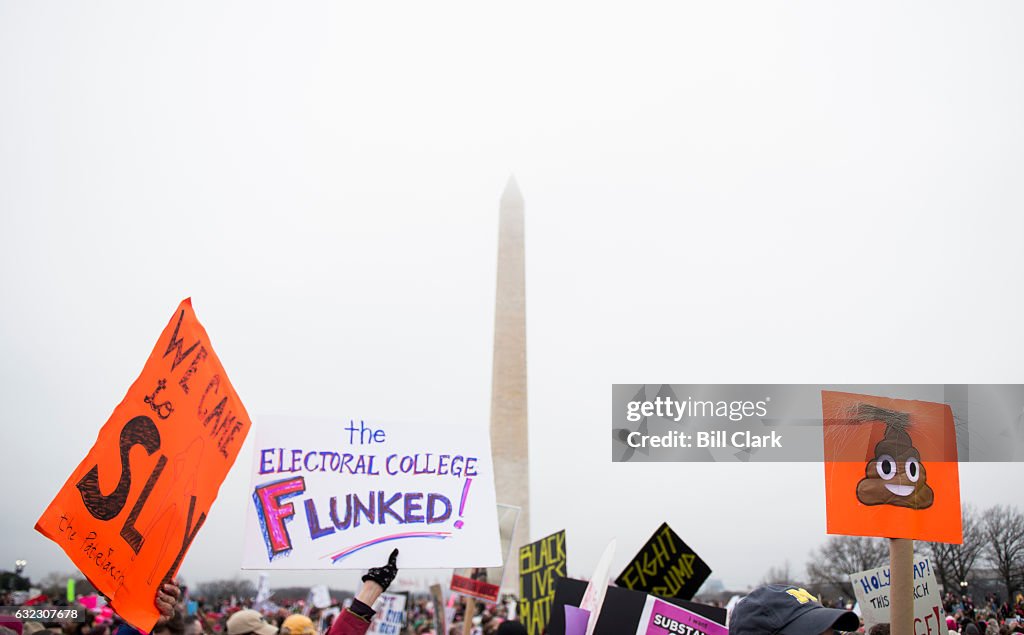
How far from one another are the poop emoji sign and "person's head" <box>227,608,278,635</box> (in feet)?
9.54

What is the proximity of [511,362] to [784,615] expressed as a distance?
2583 cm

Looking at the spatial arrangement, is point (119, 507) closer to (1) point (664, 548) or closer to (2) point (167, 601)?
(2) point (167, 601)

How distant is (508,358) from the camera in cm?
2820

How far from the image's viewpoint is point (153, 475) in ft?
12.7

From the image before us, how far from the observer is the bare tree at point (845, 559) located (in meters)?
38.6

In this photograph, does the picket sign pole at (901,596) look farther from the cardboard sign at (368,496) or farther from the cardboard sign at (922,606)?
the cardboard sign at (368,496)

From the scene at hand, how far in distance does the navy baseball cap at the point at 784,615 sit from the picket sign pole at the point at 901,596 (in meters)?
1.60

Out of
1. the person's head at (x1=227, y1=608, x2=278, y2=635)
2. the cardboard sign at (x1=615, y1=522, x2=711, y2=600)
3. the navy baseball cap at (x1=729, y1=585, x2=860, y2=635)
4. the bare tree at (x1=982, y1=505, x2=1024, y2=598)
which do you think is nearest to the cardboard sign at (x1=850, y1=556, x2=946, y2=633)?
the cardboard sign at (x1=615, y1=522, x2=711, y2=600)

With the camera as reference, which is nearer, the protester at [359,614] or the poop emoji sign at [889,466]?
the protester at [359,614]

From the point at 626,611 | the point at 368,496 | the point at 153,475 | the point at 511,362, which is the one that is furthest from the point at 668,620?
the point at 511,362

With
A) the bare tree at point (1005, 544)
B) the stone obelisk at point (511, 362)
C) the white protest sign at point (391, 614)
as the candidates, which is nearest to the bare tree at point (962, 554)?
the bare tree at point (1005, 544)

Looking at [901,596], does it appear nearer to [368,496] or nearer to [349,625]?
[349,625]

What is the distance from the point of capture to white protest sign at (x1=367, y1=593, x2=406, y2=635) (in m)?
9.73

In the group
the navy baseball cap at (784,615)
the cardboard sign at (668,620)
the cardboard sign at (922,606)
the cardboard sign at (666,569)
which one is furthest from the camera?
the cardboard sign at (922,606)
